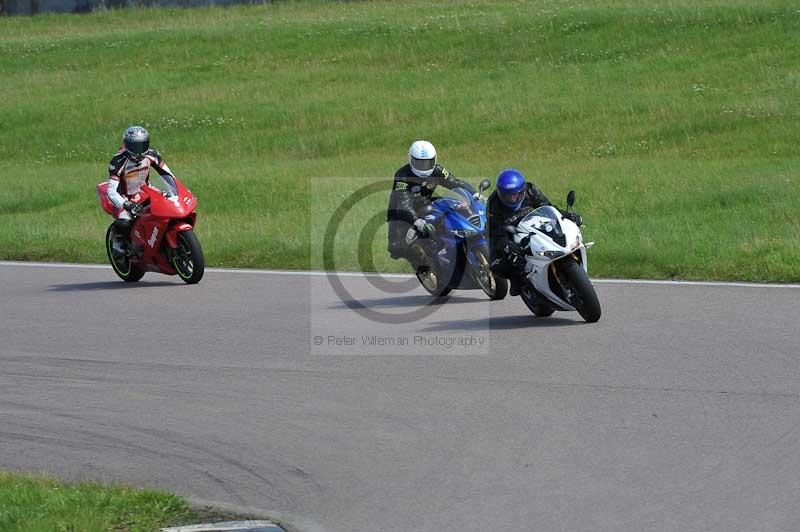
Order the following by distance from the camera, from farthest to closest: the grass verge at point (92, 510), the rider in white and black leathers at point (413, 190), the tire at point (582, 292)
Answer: the rider in white and black leathers at point (413, 190)
the tire at point (582, 292)
the grass verge at point (92, 510)

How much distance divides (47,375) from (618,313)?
15.9ft

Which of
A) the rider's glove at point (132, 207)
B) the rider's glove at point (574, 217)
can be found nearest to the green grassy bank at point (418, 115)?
the rider's glove at point (132, 207)

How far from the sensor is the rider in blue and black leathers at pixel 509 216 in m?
11.7

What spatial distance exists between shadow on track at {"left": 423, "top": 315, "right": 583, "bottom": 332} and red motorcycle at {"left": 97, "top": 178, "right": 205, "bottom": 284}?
12.3ft

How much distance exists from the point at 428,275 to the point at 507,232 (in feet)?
5.63

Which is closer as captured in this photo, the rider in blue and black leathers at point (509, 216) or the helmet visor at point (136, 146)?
the rider in blue and black leathers at point (509, 216)

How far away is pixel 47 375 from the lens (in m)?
10.2

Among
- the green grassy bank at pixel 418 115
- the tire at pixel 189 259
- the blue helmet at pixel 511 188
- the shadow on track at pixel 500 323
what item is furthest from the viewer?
the green grassy bank at pixel 418 115

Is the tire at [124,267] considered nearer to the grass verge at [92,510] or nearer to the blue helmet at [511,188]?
the blue helmet at [511,188]

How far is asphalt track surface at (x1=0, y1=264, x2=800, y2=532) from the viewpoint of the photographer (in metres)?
6.66

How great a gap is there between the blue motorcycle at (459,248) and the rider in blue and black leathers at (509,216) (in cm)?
33

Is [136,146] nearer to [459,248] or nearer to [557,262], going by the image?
[459,248]

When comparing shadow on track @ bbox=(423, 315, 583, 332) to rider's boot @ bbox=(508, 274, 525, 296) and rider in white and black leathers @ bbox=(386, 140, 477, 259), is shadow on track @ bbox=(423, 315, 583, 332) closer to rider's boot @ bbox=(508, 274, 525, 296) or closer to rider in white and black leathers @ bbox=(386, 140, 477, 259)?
rider's boot @ bbox=(508, 274, 525, 296)

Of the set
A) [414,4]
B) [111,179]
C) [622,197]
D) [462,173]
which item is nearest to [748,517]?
[111,179]
